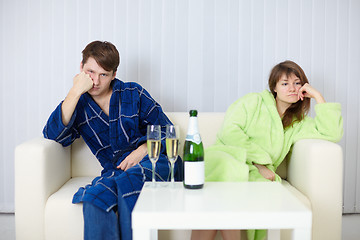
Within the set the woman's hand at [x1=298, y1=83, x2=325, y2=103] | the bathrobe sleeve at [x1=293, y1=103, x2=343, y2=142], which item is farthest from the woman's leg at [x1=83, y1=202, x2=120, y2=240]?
the woman's hand at [x1=298, y1=83, x2=325, y2=103]

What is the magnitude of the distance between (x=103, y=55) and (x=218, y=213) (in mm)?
1232

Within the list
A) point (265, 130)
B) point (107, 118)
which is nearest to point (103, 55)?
point (107, 118)

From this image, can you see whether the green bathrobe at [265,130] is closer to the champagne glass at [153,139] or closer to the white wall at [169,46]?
the champagne glass at [153,139]

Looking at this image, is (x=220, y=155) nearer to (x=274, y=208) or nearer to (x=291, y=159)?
(x=291, y=159)

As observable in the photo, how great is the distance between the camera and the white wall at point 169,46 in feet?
9.62

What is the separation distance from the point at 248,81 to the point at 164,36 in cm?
70

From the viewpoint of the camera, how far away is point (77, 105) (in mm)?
2258

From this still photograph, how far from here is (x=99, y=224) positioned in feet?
5.67

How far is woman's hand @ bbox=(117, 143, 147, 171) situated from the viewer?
Result: 85.7 inches

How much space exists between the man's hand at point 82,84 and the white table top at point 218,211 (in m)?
0.87

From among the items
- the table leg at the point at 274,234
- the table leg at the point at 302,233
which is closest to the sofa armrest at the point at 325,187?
the table leg at the point at 274,234

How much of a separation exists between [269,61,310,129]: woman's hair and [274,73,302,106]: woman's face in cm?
2

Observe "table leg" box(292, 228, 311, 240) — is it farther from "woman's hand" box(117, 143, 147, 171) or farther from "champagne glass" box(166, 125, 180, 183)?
"woman's hand" box(117, 143, 147, 171)

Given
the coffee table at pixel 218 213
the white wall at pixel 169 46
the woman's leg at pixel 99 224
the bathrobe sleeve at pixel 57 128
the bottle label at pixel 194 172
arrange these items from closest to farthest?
the coffee table at pixel 218 213, the bottle label at pixel 194 172, the woman's leg at pixel 99 224, the bathrobe sleeve at pixel 57 128, the white wall at pixel 169 46
